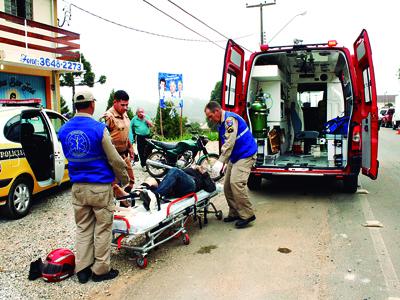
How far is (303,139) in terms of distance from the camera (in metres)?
10.2

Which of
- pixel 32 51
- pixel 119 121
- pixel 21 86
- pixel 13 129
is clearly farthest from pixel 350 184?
pixel 32 51

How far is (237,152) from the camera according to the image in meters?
5.95

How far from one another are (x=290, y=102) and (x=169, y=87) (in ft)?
24.7

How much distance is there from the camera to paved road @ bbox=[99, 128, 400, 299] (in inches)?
150

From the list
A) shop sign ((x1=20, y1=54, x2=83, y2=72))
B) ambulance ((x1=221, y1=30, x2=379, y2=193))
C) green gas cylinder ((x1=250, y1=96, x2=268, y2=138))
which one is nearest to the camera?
ambulance ((x1=221, y1=30, x2=379, y2=193))

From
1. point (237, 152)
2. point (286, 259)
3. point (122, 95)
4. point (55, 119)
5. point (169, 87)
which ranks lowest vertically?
point (286, 259)

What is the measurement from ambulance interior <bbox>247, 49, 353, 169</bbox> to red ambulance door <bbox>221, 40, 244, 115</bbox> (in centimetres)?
23

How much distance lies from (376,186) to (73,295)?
6423 mm

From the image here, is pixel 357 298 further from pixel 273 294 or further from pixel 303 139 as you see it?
pixel 303 139

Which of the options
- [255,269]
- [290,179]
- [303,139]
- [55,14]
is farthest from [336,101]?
[55,14]

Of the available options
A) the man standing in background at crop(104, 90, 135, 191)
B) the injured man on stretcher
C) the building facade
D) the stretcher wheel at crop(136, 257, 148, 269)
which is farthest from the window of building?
the stretcher wheel at crop(136, 257, 148, 269)

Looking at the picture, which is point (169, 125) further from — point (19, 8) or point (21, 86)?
point (19, 8)

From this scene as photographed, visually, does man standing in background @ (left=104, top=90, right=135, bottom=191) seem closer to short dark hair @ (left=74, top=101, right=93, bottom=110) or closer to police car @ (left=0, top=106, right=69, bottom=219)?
police car @ (left=0, top=106, right=69, bottom=219)

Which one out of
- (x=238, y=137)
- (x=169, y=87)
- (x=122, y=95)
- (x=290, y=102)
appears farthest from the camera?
(x=169, y=87)
